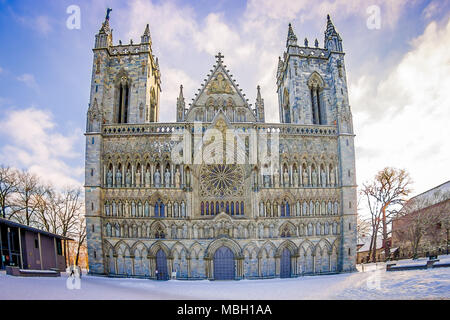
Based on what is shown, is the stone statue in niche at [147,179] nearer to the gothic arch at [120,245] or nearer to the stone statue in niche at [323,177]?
the gothic arch at [120,245]

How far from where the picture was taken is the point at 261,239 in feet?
82.0

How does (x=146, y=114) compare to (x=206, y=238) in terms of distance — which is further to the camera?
(x=146, y=114)

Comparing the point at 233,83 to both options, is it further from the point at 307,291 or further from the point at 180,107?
the point at 307,291

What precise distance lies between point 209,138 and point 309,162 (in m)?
9.83

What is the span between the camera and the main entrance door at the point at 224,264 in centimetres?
2450

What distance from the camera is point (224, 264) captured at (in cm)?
2469

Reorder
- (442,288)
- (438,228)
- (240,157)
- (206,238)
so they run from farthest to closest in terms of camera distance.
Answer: (438,228) → (240,157) → (206,238) → (442,288)

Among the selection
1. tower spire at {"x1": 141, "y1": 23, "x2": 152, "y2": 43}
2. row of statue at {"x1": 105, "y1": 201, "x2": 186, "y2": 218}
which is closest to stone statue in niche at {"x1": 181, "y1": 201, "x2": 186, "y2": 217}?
row of statue at {"x1": 105, "y1": 201, "x2": 186, "y2": 218}

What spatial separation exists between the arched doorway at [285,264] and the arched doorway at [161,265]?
1012 cm

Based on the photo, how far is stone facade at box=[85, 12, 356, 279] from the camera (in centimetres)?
2459

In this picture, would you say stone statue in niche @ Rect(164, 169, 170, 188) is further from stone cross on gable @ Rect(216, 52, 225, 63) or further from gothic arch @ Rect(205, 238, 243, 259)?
stone cross on gable @ Rect(216, 52, 225, 63)

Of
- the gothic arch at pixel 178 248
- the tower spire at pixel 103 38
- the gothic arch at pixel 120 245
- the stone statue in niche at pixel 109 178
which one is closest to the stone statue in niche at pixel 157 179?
the stone statue in niche at pixel 109 178
